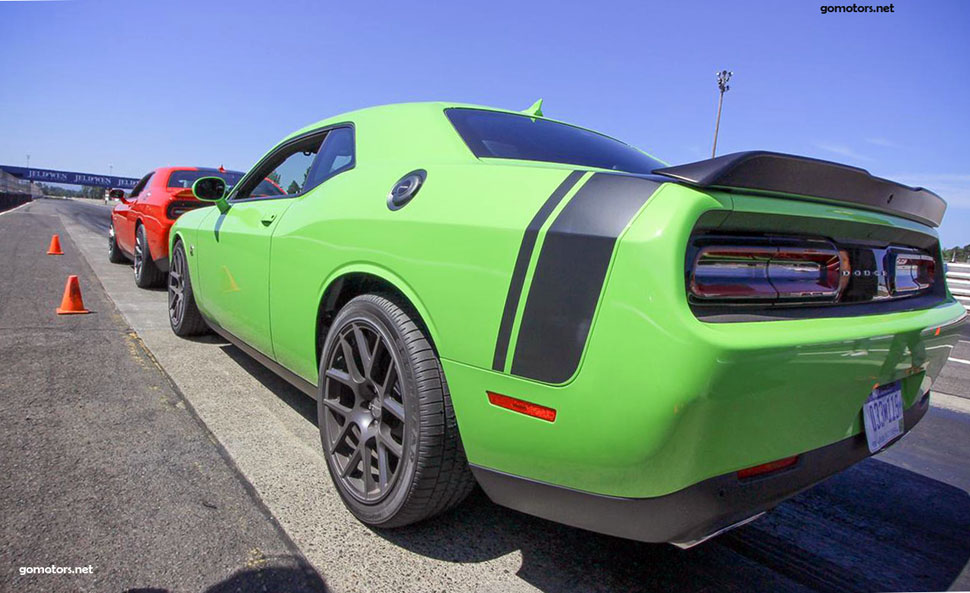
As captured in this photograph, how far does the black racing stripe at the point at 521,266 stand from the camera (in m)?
1.49

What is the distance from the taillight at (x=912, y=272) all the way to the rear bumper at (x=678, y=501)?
600mm

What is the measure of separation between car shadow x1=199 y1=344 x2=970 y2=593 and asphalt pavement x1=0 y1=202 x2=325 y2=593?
47 centimetres

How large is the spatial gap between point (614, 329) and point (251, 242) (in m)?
2.18

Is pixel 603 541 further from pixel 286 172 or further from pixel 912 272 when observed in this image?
pixel 286 172

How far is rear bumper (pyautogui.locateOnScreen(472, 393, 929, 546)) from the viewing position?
4.50ft

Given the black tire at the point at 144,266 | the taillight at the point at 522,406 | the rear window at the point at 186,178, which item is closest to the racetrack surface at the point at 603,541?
the taillight at the point at 522,406

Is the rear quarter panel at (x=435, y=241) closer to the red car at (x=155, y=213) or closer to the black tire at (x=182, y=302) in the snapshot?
the black tire at (x=182, y=302)

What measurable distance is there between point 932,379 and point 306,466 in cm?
240

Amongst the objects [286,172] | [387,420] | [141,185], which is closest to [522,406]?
[387,420]

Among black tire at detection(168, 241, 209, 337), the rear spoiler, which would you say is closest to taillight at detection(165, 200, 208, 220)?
black tire at detection(168, 241, 209, 337)

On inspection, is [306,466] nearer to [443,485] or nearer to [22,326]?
[443,485]

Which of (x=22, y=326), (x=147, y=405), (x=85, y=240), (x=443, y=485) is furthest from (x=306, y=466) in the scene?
(x=85, y=240)

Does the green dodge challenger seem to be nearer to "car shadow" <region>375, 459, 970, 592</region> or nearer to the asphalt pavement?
"car shadow" <region>375, 459, 970, 592</region>

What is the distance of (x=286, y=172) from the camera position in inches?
126
